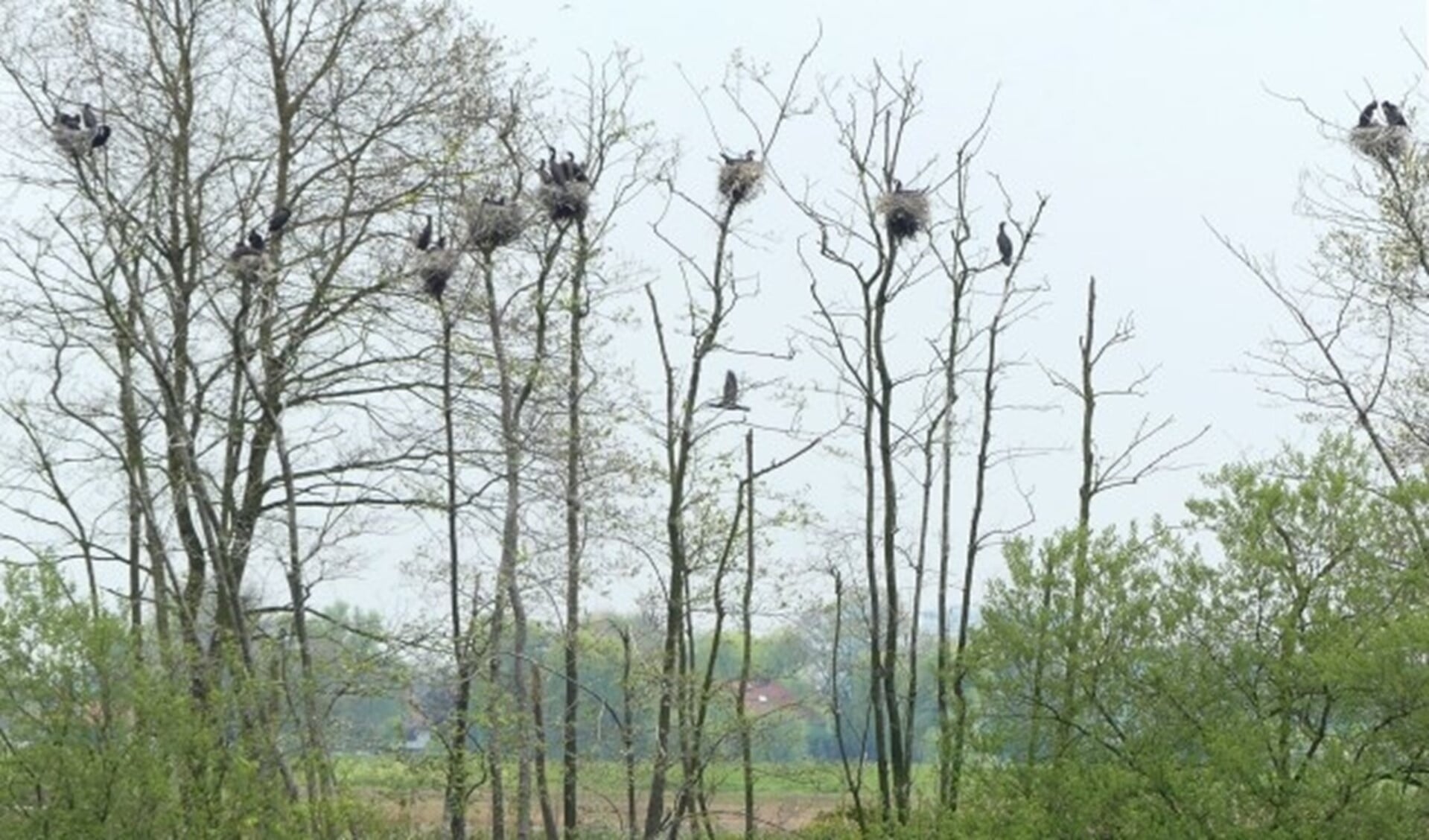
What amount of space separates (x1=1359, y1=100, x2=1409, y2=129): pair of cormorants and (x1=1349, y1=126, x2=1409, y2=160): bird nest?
0.08 feet

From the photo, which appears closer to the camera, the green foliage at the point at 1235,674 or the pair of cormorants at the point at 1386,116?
the green foliage at the point at 1235,674

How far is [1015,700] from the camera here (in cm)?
Result: 1398

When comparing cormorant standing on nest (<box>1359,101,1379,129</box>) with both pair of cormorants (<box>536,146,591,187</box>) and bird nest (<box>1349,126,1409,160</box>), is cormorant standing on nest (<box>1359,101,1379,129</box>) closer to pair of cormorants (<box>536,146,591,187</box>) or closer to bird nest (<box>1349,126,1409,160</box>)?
bird nest (<box>1349,126,1409,160</box>)

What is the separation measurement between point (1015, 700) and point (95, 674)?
18.1 feet

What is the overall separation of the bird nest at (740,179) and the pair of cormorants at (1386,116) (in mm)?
4618

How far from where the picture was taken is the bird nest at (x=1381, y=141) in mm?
17438

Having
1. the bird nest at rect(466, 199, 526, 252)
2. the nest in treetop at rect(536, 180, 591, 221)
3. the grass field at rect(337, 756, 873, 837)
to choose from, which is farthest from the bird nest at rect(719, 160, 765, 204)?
the grass field at rect(337, 756, 873, 837)

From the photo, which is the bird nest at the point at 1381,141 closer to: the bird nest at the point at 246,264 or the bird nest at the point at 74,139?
the bird nest at the point at 246,264

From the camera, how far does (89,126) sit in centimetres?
1670

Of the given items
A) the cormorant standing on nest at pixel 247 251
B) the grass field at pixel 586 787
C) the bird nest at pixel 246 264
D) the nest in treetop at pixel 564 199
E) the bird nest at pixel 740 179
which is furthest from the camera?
the nest in treetop at pixel 564 199

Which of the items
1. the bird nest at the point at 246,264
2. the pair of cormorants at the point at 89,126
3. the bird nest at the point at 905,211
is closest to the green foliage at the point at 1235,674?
the bird nest at the point at 905,211

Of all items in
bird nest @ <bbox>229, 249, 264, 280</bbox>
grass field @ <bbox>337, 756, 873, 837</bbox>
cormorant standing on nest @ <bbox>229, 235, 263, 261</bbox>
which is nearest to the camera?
bird nest @ <bbox>229, 249, 264, 280</bbox>

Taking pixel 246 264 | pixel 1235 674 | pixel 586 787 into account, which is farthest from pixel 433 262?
pixel 1235 674

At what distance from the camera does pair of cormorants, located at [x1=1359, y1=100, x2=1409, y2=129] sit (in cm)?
1744
